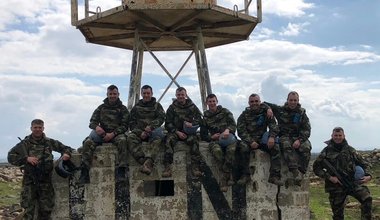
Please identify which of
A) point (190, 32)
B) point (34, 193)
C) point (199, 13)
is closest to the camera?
point (34, 193)

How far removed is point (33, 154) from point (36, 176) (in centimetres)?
48

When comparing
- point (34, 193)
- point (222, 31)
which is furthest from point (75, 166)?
point (222, 31)

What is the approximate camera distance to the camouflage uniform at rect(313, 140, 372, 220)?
37.6 feet

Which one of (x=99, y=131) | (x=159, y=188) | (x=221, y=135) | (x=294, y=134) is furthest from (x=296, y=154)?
(x=99, y=131)

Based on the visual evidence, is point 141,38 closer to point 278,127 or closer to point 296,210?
point 278,127

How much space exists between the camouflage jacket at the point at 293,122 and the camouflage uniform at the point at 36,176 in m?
4.74

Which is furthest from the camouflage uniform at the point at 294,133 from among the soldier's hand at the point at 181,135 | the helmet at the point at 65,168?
the helmet at the point at 65,168

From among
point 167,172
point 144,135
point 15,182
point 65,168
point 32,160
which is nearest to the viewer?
point 32,160

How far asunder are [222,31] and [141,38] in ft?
7.61

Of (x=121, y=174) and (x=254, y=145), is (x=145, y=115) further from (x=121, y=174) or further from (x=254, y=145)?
(x=254, y=145)

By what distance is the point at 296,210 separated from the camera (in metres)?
11.3

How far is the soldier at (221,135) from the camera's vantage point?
11.1m

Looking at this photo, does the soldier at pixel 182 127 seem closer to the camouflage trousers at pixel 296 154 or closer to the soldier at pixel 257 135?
the soldier at pixel 257 135

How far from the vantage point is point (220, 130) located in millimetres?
11438
